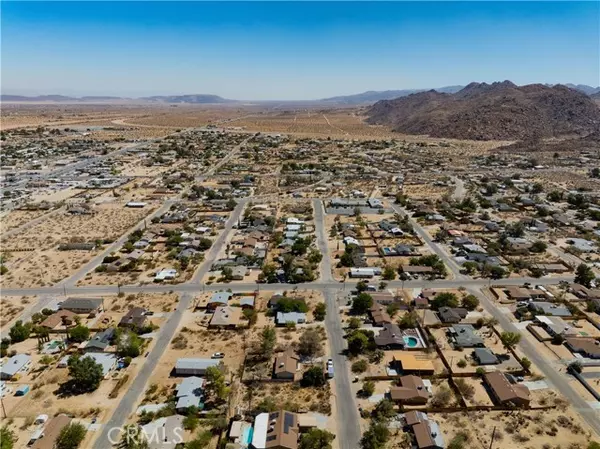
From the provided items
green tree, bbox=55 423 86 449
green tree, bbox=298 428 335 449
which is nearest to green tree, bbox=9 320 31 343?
green tree, bbox=55 423 86 449

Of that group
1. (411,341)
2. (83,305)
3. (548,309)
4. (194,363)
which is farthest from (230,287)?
(548,309)

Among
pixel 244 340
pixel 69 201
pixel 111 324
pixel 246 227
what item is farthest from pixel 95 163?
pixel 244 340

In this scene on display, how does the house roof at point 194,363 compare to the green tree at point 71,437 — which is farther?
the house roof at point 194,363

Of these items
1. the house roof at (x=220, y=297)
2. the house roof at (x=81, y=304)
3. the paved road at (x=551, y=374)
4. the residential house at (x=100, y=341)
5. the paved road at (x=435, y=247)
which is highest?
the paved road at (x=435, y=247)

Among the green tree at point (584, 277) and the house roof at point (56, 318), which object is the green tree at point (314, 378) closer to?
the house roof at point (56, 318)

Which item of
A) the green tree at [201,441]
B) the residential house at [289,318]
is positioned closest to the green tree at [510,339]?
the residential house at [289,318]

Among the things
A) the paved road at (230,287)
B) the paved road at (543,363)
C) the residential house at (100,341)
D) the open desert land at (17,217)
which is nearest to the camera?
the paved road at (543,363)
